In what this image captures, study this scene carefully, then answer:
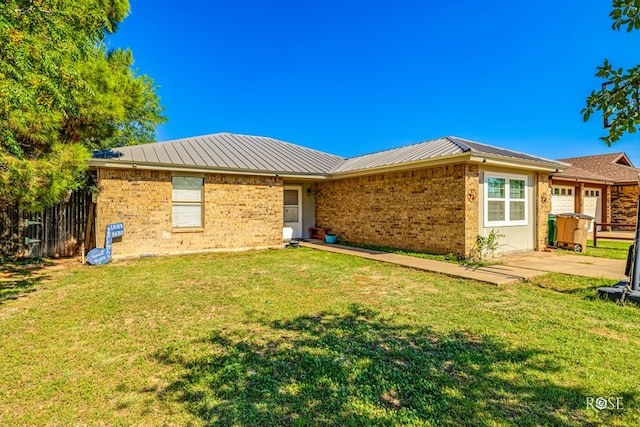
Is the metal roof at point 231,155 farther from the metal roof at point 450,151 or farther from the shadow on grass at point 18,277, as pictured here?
the shadow on grass at point 18,277

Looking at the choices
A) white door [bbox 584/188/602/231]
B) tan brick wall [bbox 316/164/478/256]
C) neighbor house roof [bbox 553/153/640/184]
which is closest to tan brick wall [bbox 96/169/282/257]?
tan brick wall [bbox 316/164/478/256]

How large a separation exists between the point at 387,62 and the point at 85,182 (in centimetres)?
1495

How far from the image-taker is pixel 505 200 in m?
9.83

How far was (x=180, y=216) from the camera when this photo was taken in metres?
10.3

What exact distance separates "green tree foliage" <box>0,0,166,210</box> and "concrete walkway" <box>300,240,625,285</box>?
7943 millimetres

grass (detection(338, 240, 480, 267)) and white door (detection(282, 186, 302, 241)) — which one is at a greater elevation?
white door (detection(282, 186, 302, 241))

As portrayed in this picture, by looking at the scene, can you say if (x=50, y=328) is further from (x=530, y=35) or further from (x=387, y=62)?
(x=387, y=62)

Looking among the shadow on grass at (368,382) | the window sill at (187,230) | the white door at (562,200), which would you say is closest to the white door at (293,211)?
the window sill at (187,230)

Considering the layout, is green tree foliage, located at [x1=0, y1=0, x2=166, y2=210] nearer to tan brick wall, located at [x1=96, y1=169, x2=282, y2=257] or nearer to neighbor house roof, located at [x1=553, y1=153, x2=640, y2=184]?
tan brick wall, located at [x1=96, y1=169, x2=282, y2=257]

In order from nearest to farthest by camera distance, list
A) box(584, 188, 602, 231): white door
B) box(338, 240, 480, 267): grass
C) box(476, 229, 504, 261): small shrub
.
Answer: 1. box(338, 240, 480, 267): grass
2. box(476, 229, 504, 261): small shrub
3. box(584, 188, 602, 231): white door

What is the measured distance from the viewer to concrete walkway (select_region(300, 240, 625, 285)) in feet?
22.2

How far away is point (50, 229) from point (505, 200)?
1447cm

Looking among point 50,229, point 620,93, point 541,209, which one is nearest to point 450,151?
point 541,209

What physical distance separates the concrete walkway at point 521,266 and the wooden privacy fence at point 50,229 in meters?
9.12
